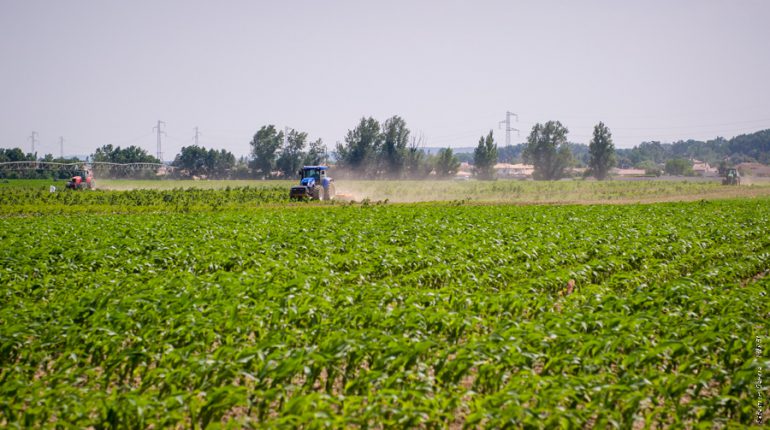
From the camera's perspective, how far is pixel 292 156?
406 ft

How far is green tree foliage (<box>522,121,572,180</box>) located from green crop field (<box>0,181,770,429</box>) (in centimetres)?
11925

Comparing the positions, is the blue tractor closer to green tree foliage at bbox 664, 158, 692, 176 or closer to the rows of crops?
the rows of crops

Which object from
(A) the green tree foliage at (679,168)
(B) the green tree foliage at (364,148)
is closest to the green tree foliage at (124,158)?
(B) the green tree foliage at (364,148)

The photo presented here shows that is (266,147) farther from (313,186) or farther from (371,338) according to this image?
(371,338)

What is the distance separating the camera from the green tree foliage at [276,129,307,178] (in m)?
122

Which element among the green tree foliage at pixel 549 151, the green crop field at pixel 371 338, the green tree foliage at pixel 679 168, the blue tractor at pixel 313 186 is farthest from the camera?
the green tree foliage at pixel 679 168

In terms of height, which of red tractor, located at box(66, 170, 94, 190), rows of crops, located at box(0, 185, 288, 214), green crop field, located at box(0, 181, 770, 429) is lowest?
green crop field, located at box(0, 181, 770, 429)

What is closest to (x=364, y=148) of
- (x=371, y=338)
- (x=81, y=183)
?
(x=81, y=183)

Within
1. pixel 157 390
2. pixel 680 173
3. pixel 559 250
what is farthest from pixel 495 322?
pixel 680 173

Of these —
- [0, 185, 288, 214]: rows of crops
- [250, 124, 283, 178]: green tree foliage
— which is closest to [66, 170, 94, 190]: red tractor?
[0, 185, 288, 214]: rows of crops

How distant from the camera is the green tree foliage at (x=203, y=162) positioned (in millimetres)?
134750

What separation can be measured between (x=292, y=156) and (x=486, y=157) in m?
39.8

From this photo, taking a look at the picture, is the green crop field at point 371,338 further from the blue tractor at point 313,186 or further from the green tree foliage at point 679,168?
the green tree foliage at point 679,168

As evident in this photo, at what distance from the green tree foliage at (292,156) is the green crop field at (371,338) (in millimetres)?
104937
